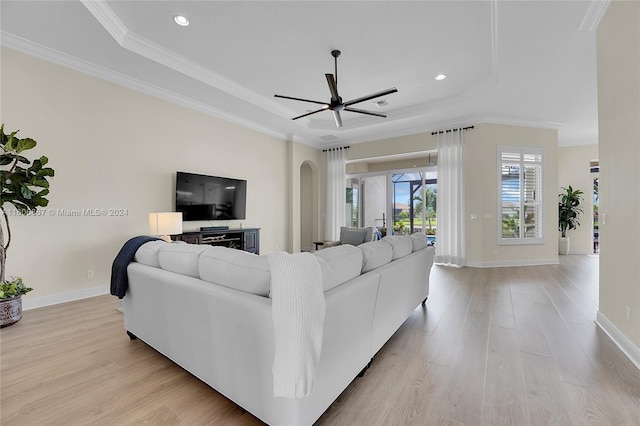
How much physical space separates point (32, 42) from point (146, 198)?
2.10m

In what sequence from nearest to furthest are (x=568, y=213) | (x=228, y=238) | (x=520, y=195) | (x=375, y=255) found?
(x=375, y=255) < (x=228, y=238) < (x=520, y=195) < (x=568, y=213)

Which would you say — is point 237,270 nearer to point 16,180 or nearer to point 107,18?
point 16,180

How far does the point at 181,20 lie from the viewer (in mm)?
2891

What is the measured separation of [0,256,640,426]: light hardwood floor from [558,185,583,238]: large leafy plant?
5.59 m

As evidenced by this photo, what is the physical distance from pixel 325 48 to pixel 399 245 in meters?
2.57

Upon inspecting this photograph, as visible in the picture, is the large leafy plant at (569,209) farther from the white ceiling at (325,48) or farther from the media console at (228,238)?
the media console at (228,238)

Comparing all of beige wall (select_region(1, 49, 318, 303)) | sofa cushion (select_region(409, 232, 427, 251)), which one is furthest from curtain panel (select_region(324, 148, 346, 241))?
sofa cushion (select_region(409, 232, 427, 251))

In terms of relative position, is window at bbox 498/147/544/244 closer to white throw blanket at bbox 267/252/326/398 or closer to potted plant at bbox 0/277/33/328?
white throw blanket at bbox 267/252/326/398

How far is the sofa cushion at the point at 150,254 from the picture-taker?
6.82ft

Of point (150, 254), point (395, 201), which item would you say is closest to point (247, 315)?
point (150, 254)

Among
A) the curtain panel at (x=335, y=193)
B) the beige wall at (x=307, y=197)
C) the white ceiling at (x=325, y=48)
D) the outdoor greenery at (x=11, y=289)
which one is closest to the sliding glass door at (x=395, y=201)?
the curtain panel at (x=335, y=193)

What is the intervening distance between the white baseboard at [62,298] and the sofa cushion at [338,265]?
3.63m

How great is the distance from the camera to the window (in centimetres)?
578

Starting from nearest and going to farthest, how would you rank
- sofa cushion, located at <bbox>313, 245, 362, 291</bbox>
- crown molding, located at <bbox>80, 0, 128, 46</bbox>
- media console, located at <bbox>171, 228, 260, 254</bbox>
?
sofa cushion, located at <bbox>313, 245, 362, 291</bbox> → crown molding, located at <bbox>80, 0, 128, 46</bbox> → media console, located at <bbox>171, 228, 260, 254</bbox>
